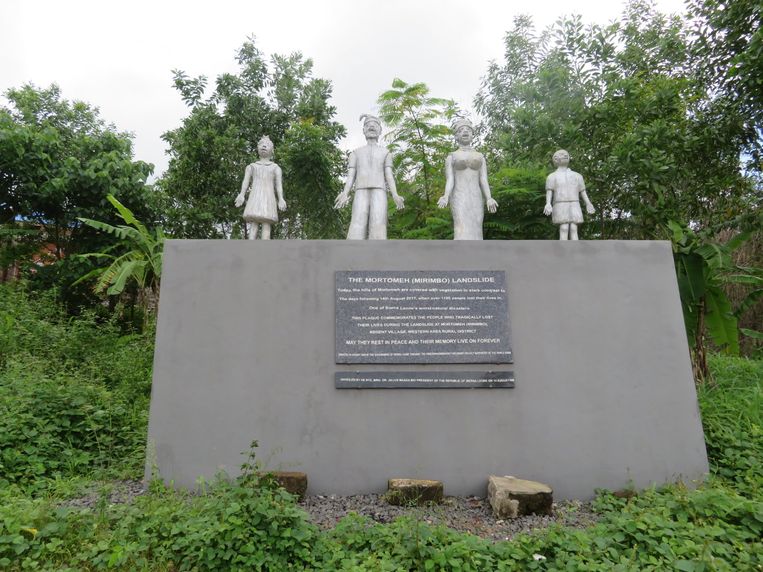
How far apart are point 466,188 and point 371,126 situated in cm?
134

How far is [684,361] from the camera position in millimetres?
4832

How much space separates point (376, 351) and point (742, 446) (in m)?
3.55

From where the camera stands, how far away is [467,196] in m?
5.99

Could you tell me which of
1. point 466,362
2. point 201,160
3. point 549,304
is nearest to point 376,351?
point 466,362

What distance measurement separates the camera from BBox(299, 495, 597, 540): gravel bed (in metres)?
3.78

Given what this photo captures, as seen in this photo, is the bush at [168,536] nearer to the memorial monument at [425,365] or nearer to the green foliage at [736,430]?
the memorial monument at [425,365]

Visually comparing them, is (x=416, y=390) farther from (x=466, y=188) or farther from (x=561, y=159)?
(x=561, y=159)

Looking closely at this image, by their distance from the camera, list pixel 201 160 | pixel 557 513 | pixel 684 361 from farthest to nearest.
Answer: pixel 201 160 → pixel 684 361 → pixel 557 513

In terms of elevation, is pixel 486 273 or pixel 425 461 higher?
pixel 486 273

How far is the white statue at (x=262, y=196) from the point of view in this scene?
586 centimetres

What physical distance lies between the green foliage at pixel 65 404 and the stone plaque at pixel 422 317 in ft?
7.99

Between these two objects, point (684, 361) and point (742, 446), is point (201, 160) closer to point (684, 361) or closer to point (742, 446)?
point (684, 361)

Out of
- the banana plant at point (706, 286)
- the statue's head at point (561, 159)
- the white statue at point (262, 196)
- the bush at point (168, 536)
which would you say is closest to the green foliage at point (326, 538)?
the bush at point (168, 536)

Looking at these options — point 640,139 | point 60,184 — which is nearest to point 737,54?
point 640,139
